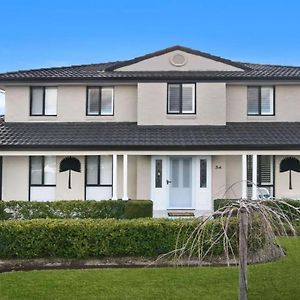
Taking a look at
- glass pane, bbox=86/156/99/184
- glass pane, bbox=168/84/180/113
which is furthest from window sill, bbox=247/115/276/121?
glass pane, bbox=86/156/99/184

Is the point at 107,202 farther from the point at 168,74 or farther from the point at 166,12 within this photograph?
the point at 166,12

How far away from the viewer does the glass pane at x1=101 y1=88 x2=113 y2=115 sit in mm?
23469

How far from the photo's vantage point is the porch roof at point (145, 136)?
2034 cm

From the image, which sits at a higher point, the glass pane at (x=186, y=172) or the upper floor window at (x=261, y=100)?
the upper floor window at (x=261, y=100)

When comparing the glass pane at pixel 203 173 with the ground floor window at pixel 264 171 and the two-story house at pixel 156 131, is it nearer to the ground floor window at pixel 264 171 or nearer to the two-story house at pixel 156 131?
the two-story house at pixel 156 131

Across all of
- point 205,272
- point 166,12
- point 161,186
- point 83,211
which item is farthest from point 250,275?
point 166,12

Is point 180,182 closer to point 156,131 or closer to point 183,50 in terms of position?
point 156,131

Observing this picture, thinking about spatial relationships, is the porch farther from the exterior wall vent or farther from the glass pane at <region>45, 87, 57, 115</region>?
the exterior wall vent

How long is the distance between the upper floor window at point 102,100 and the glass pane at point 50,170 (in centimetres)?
291

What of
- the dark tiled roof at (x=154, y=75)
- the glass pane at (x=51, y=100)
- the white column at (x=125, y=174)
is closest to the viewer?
the white column at (x=125, y=174)

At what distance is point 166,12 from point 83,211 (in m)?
12.4

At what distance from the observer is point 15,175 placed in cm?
2212

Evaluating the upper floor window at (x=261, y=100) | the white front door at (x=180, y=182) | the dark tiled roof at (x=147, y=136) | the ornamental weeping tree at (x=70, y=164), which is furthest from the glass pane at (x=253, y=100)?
the ornamental weeping tree at (x=70, y=164)

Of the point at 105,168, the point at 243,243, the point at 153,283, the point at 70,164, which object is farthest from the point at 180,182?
the point at 243,243
